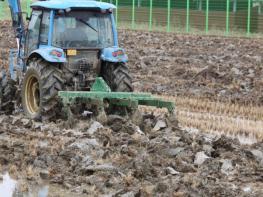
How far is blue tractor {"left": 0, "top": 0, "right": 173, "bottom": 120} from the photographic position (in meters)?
11.1

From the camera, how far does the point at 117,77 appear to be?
11.6m

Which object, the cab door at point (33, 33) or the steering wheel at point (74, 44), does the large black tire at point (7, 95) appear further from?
the steering wheel at point (74, 44)

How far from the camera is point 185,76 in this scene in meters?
17.1

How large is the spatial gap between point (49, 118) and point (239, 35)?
65.8 ft

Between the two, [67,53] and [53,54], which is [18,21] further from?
[53,54]

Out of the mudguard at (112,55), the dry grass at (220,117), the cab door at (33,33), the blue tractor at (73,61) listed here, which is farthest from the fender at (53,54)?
the dry grass at (220,117)

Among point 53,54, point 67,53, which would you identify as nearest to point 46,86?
point 53,54

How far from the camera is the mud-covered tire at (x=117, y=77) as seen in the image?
11.6 m

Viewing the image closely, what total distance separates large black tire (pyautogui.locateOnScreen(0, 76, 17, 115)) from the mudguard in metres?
1.95

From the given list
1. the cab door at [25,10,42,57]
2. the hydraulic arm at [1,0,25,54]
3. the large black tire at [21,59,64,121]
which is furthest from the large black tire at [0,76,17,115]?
the large black tire at [21,59,64,121]

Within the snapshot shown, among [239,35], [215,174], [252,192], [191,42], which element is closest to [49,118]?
[215,174]

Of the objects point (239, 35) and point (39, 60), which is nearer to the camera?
point (39, 60)

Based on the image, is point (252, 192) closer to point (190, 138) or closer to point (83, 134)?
point (190, 138)

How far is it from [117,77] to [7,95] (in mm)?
2197
